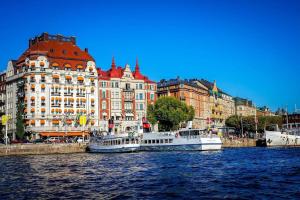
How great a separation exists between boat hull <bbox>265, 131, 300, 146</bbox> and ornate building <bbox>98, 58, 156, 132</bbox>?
3976 cm

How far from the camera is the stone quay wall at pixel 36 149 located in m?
96.4

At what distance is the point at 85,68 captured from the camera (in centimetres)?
13712

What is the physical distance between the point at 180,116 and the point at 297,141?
3428cm

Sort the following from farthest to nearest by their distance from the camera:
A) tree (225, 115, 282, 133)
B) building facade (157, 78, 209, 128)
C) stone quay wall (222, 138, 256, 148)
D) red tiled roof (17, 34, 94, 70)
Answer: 1. tree (225, 115, 282, 133)
2. building facade (157, 78, 209, 128)
3. red tiled roof (17, 34, 94, 70)
4. stone quay wall (222, 138, 256, 148)

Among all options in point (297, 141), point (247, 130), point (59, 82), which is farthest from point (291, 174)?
point (247, 130)

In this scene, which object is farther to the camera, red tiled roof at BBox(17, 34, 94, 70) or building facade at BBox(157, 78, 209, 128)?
building facade at BBox(157, 78, 209, 128)

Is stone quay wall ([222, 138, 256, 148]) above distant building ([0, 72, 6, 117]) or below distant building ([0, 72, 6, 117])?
below

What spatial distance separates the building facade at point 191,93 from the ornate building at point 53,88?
35.0 m

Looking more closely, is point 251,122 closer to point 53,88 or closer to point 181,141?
point 53,88

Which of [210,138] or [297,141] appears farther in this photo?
[297,141]

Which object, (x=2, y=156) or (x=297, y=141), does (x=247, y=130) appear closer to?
(x=297, y=141)

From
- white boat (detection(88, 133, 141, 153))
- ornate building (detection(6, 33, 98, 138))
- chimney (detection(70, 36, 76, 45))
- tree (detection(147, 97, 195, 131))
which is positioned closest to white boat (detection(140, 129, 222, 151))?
white boat (detection(88, 133, 141, 153))

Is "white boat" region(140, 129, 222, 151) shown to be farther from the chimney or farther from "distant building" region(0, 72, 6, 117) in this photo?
"distant building" region(0, 72, 6, 117)

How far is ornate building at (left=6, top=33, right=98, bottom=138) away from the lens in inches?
4966
